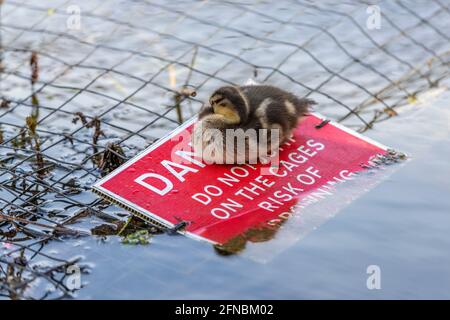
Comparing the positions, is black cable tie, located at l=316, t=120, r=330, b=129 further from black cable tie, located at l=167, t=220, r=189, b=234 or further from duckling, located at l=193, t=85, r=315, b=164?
black cable tie, located at l=167, t=220, r=189, b=234

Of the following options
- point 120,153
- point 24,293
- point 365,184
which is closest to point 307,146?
point 365,184

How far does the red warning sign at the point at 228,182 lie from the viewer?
3746 mm

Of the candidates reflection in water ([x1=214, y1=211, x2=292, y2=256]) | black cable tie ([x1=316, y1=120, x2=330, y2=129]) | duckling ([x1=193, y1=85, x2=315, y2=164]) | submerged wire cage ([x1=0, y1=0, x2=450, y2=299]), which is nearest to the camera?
reflection in water ([x1=214, y1=211, x2=292, y2=256])

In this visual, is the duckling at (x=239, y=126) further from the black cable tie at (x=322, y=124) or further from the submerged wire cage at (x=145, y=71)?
the submerged wire cage at (x=145, y=71)

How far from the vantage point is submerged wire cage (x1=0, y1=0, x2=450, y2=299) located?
14.0ft

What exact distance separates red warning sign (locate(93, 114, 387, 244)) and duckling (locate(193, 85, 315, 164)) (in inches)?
2.7

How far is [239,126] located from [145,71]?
170 centimetres

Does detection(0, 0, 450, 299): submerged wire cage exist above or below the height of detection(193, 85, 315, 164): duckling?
above

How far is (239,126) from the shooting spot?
161 inches

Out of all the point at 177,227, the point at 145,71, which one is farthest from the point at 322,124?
the point at 145,71

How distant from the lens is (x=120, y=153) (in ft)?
14.2

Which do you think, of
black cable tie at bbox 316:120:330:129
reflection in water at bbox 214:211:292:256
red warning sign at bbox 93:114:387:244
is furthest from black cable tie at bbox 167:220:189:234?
black cable tie at bbox 316:120:330:129

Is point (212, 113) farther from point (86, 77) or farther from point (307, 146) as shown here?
point (86, 77)

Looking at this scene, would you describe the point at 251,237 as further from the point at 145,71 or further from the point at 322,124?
the point at 145,71
